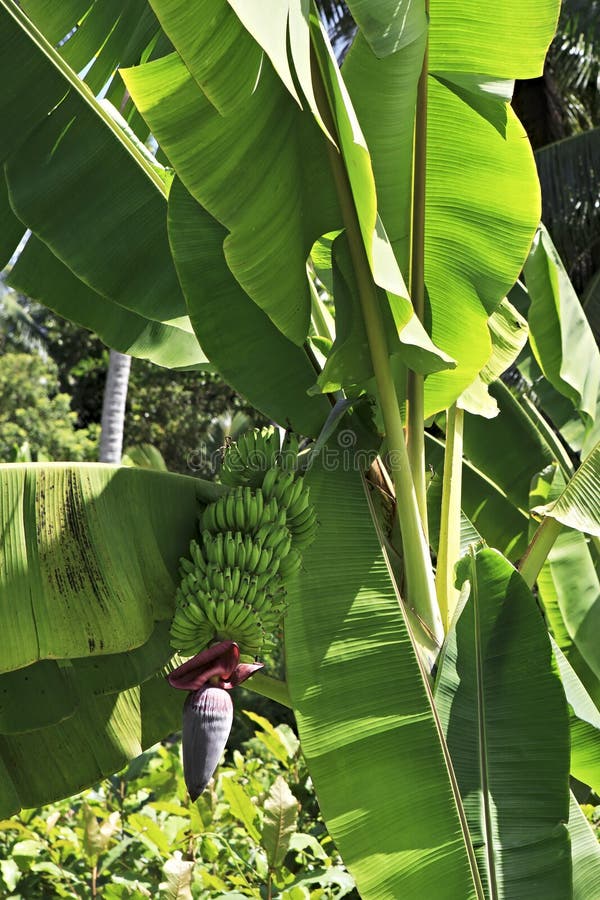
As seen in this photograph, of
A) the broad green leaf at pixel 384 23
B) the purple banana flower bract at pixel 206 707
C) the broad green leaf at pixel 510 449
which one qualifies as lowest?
the broad green leaf at pixel 510 449

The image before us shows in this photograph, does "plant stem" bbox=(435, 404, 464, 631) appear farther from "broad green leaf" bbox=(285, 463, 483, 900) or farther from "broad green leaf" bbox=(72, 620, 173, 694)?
"broad green leaf" bbox=(72, 620, 173, 694)

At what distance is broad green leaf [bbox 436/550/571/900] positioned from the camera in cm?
167

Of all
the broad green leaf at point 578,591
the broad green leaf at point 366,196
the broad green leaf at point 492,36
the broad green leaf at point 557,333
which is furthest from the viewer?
the broad green leaf at point 578,591

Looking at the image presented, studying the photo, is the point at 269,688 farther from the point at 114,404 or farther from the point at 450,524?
the point at 114,404

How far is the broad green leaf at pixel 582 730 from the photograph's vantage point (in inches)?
76.1

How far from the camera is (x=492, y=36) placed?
1.56 meters

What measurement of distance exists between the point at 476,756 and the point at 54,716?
0.87 m

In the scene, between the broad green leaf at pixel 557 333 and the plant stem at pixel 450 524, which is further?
the broad green leaf at pixel 557 333

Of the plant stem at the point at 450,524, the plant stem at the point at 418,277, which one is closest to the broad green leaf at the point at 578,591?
the plant stem at the point at 450,524

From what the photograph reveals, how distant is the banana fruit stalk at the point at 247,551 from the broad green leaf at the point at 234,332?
0.74 ft

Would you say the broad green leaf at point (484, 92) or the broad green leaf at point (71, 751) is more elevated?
the broad green leaf at point (484, 92)

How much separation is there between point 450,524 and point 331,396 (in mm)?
434

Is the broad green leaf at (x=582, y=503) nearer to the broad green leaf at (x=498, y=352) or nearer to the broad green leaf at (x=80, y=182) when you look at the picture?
the broad green leaf at (x=498, y=352)

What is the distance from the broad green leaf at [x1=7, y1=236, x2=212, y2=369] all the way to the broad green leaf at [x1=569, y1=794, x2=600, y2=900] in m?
1.39
